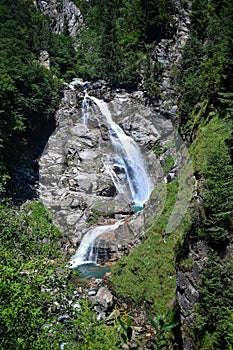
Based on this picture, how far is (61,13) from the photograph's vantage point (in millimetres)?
53781

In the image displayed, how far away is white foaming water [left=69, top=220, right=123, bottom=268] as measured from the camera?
1864cm

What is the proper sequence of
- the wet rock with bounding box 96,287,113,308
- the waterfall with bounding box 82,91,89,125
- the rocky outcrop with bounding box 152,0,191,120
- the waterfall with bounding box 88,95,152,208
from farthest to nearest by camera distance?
the rocky outcrop with bounding box 152,0,191,120, the waterfall with bounding box 82,91,89,125, the waterfall with bounding box 88,95,152,208, the wet rock with bounding box 96,287,113,308

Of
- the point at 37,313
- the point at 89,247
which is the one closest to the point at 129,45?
the point at 89,247

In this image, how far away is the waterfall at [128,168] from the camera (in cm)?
2728

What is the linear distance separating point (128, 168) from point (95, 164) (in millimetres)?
3260

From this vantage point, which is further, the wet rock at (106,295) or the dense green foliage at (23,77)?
the dense green foliage at (23,77)

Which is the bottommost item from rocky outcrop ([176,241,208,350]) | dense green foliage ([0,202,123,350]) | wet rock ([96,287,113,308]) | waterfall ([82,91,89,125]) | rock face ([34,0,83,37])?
wet rock ([96,287,113,308])

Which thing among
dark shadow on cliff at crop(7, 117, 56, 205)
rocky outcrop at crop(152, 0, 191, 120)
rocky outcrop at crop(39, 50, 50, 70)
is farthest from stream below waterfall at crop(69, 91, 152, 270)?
rocky outcrop at crop(39, 50, 50, 70)

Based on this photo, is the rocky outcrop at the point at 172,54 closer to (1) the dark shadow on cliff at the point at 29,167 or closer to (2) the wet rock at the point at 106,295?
(1) the dark shadow on cliff at the point at 29,167

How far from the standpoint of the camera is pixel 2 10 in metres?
39.6

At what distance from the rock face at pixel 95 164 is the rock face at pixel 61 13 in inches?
801

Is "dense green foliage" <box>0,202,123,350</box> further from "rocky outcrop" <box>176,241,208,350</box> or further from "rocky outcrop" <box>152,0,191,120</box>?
"rocky outcrop" <box>152,0,191,120</box>

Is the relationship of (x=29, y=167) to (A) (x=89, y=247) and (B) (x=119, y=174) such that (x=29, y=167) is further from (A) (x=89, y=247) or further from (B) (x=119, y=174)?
(A) (x=89, y=247)

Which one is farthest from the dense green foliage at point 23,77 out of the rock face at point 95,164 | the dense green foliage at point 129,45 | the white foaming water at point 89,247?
the white foaming water at point 89,247
